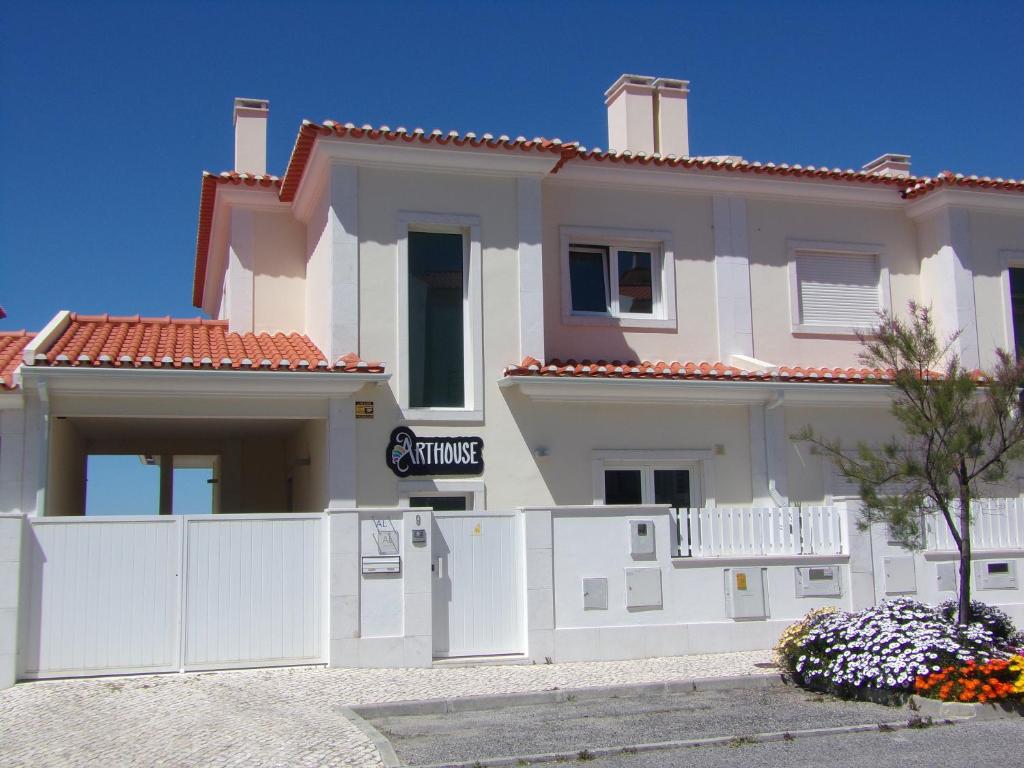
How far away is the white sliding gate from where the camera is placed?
37.1ft

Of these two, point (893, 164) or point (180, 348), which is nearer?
point (180, 348)

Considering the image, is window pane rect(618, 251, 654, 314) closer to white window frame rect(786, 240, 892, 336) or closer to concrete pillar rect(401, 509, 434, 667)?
white window frame rect(786, 240, 892, 336)

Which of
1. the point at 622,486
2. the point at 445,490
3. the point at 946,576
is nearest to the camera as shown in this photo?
the point at 946,576

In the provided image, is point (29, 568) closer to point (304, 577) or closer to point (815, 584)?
point (304, 577)

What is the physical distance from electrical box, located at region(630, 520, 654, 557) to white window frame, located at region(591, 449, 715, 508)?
5.79 ft

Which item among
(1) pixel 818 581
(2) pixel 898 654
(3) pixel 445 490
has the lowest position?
(2) pixel 898 654

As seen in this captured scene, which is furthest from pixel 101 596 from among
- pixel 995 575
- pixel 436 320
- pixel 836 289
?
pixel 836 289

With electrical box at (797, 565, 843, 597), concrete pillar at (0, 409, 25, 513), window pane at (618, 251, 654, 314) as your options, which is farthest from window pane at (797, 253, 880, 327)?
concrete pillar at (0, 409, 25, 513)

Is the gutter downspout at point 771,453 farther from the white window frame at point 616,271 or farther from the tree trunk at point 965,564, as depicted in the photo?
the tree trunk at point 965,564

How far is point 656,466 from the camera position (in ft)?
49.9

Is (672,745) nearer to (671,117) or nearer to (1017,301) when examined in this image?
(1017,301)

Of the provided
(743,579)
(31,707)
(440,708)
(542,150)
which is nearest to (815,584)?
(743,579)

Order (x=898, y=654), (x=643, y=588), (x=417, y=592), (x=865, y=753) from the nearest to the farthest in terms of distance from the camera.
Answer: (x=865, y=753) → (x=898, y=654) → (x=417, y=592) → (x=643, y=588)

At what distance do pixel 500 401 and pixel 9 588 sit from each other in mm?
6240
